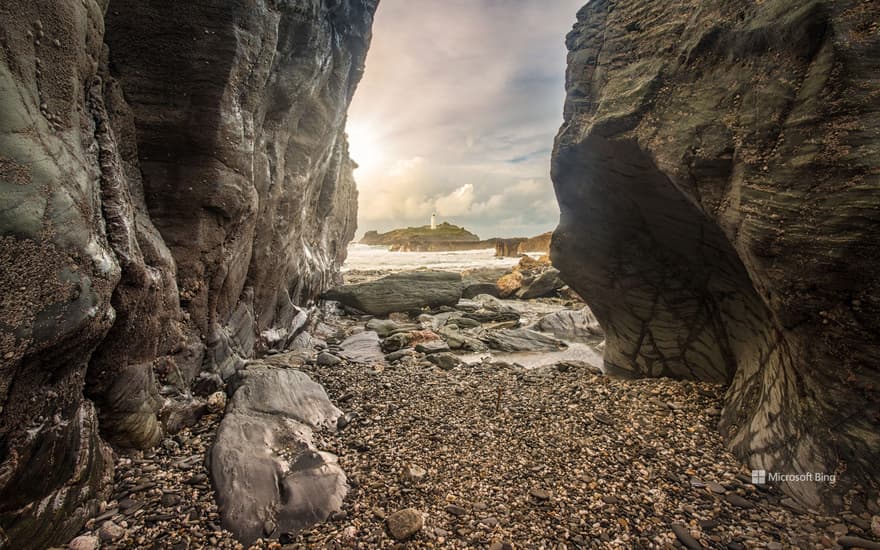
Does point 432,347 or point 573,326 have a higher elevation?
point 573,326

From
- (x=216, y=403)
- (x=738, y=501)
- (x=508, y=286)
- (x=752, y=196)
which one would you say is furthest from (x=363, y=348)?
(x=508, y=286)

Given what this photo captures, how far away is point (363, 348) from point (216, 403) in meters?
4.52

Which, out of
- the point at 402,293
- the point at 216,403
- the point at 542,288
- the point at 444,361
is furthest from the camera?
the point at 542,288

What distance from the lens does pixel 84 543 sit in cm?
312

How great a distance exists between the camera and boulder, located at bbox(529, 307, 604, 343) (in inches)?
470

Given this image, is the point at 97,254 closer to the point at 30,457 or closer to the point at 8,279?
the point at 8,279

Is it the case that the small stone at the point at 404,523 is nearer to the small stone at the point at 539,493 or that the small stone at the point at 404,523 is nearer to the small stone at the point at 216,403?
the small stone at the point at 539,493

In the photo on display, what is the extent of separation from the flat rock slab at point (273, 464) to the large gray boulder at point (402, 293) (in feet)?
32.1

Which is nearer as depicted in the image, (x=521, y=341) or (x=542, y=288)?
(x=521, y=341)

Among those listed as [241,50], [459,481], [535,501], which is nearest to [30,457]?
[459,481]

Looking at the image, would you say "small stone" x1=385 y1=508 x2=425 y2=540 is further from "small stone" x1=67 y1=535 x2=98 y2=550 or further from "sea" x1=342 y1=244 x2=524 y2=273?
"sea" x1=342 y1=244 x2=524 y2=273

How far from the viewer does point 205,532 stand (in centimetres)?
331

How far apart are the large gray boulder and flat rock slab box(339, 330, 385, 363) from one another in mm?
4110

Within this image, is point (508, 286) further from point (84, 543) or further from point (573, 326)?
point (84, 543)
